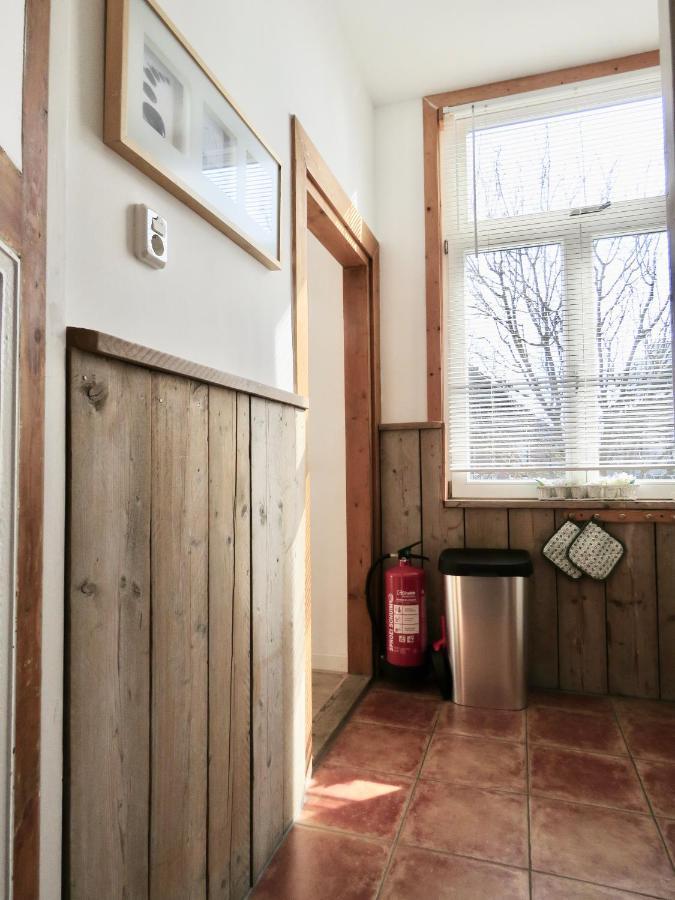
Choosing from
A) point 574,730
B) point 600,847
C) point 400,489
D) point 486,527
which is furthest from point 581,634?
point 600,847

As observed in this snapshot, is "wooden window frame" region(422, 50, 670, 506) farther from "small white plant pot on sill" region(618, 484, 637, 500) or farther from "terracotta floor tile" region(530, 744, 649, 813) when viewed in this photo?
"terracotta floor tile" region(530, 744, 649, 813)

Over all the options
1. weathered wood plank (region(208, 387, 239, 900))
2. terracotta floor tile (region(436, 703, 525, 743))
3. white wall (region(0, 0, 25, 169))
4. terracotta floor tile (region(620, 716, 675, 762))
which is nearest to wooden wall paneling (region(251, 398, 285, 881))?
weathered wood plank (region(208, 387, 239, 900))

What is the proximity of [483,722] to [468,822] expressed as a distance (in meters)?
0.69

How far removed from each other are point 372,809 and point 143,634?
3.63 ft

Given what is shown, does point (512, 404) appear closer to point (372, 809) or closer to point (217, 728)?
point (372, 809)

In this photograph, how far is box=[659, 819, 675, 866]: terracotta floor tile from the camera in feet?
5.10

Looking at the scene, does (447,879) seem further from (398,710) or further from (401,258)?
(401,258)

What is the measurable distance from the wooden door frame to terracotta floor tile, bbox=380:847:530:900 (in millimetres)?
961

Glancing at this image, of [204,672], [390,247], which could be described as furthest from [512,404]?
[204,672]

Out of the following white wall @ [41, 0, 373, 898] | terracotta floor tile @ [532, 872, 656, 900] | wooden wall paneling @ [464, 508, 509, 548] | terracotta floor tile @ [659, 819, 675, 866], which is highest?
white wall @ [41, 0, 373, 898]

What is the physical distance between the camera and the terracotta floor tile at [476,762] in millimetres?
1918

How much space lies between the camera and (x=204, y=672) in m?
1.26

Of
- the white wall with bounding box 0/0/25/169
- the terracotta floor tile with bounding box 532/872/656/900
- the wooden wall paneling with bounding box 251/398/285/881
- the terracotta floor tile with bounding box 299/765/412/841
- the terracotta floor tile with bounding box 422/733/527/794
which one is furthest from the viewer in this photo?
the terracotta floor tile with bounding box 422/733/527/794

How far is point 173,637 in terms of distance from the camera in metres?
1.15
